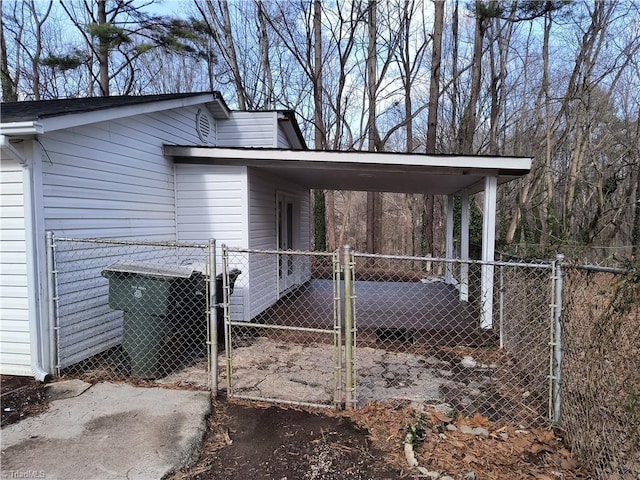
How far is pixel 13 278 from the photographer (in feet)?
13.6

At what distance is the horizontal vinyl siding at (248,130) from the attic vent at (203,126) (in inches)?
27.3

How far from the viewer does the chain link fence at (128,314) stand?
165 inches

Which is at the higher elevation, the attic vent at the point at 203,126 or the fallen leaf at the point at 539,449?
the attic vent at the point at 203,126

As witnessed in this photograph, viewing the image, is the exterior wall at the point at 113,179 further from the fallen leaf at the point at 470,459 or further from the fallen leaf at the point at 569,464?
the fallen leaf at the point at 569,464

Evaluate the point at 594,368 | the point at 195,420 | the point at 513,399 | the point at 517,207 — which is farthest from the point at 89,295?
the point at 517,207

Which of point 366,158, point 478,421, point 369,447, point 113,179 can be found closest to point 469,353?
point 478,421

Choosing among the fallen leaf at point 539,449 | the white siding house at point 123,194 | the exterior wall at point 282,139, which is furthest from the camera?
the exterior wall at point 282,139

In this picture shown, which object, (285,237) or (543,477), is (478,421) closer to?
(543,477)

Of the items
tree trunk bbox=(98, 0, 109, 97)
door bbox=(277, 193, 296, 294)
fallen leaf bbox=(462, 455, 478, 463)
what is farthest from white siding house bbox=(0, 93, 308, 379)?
tree trunk bbox=(98, 0, 109, 97)

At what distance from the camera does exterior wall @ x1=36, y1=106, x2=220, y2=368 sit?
4332mm

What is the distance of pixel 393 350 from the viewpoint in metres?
5.36

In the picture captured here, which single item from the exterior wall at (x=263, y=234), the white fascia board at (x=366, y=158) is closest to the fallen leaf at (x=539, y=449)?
the white fascia board at (x=366, y=158)

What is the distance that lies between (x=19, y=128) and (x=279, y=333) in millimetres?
4184

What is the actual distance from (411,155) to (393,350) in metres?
2.95
